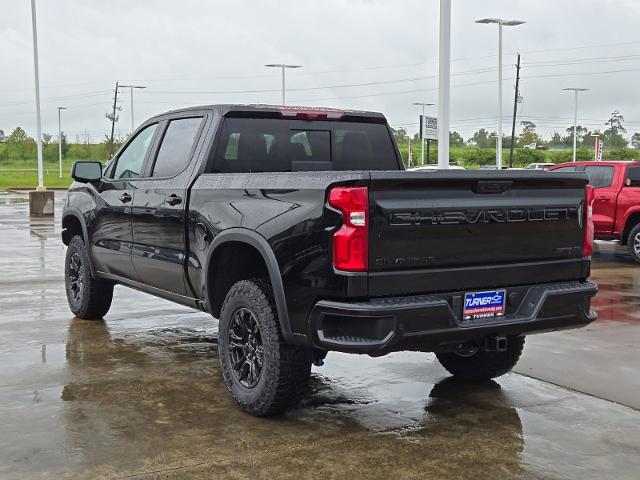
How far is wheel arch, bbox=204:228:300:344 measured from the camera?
4578 millimetres

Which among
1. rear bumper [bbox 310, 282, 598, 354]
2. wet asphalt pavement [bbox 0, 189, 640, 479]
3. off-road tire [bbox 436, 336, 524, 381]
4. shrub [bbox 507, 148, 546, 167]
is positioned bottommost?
wet asphalt pavement [bbox 0, 189, 640, 479]

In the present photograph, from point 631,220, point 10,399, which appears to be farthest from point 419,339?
point 631,220

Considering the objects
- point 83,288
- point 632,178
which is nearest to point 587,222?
point 83,288

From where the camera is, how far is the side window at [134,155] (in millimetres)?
6781

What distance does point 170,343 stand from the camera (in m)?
7.00

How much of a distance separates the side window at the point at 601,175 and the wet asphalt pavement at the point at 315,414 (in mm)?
6819

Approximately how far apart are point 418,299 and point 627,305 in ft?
18.3

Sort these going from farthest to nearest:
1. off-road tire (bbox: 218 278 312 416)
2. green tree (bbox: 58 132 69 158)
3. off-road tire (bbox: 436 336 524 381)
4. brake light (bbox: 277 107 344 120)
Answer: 1. green tree (bbox: 58 132 69 158)
2. brake light (bbox: 277 107 344 120)
3. off-road tire (bbox: 436 336 524 381)
4. off-road tire (bbox: 218 278 312 416)

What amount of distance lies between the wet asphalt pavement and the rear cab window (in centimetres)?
156

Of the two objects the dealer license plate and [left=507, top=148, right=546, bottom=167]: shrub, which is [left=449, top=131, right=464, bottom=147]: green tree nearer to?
[left=507, top=148, right=546, bottom=167]: shrub

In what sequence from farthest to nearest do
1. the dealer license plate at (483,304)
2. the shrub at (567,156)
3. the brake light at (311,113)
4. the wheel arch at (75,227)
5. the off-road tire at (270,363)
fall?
1. the shrub at (567,156)
2. the wheel arch at (75,227)
3. the brake light at (311,113)
4. the off-road tire at (270,363)
5. the dealer license plate at (483,304)

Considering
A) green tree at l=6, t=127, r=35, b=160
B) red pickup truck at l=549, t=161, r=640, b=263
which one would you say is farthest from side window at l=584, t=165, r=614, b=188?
green tree at l=6, t=127, r=35, b=160

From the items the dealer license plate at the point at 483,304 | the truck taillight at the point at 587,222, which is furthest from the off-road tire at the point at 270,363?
the truck taillight at the point at 587,222

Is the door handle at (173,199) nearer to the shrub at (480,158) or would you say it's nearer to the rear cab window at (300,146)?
the rear cab window at (300,146)
